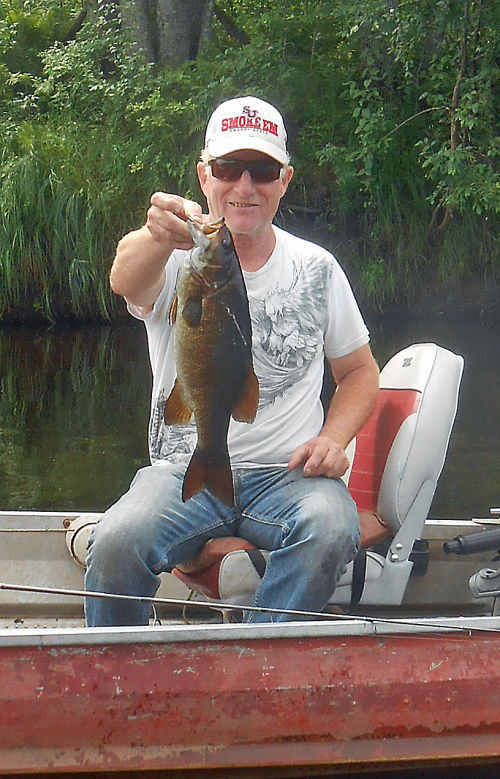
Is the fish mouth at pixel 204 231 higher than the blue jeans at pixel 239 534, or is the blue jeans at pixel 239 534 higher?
the fish mouth at pixel 204 231

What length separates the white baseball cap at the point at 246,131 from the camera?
316cm

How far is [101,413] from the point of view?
10.3 metres

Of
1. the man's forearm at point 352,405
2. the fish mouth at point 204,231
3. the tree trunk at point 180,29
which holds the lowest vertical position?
the man's forearm at point 352,405

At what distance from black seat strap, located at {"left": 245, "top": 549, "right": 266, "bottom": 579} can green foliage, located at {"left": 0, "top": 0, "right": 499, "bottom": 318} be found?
33.9 ft

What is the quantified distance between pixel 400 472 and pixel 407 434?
13cm

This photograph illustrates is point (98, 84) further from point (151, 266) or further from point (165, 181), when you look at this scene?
point (151, 266)

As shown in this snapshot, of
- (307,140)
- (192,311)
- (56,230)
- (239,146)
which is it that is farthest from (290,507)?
(307,140)

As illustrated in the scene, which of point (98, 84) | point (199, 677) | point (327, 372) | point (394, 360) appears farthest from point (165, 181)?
point (199, 677)

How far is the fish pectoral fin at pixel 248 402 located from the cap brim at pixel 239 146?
68 centimetres

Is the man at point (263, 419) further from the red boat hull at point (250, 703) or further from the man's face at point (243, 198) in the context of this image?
the red boat hull at point (250, 703)

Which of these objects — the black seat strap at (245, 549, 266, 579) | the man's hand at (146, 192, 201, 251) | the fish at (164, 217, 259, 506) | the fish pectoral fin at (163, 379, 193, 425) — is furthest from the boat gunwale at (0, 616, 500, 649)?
the man's hand at (146, 192, 201, 251)

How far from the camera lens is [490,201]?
12.9 m

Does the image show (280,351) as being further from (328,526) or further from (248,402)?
(328,526)

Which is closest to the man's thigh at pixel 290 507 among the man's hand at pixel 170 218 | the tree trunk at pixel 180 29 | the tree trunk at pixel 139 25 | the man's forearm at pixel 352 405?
the man's forearm at pixel 352 405
